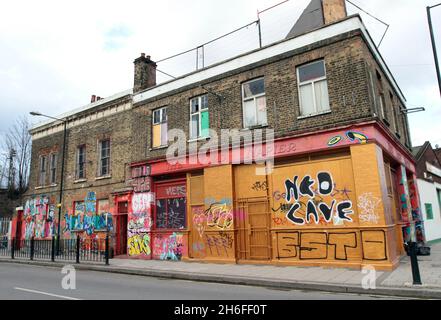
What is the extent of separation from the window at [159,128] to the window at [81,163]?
595 cm

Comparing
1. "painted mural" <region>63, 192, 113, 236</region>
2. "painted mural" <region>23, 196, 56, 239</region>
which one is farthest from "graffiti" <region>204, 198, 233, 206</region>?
"painted mural" <region>23, 196, 56, 239</region>

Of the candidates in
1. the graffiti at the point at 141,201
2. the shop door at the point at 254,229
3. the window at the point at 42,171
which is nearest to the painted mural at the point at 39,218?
the window at the point at 42,171

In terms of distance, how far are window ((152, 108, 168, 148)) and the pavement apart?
5894mm

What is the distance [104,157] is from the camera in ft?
65.4

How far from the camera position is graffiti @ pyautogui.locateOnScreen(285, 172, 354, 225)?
11930 millimetres

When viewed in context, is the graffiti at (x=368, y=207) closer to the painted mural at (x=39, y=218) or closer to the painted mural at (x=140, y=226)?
the painted mural at (x=140, y=226)

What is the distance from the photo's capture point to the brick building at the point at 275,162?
38.8ft

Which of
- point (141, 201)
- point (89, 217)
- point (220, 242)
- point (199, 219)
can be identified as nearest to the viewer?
point (220, 242)

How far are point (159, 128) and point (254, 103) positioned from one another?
17.8 feet

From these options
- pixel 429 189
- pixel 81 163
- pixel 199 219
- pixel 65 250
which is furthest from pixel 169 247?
pixel 429 189

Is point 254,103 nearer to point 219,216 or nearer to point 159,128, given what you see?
point 219,216

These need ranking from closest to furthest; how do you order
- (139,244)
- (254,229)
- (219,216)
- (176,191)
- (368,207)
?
1. (368,207)
2. (254,229)
3. (219,216)
4. (176,191)
5. (139,244)

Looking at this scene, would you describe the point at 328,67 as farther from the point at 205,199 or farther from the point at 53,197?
the point at 53,197

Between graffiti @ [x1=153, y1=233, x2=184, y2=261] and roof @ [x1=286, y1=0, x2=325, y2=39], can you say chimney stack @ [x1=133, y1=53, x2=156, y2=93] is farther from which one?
roof @ [x1=286, y1=0, x2=325, y2=39]
